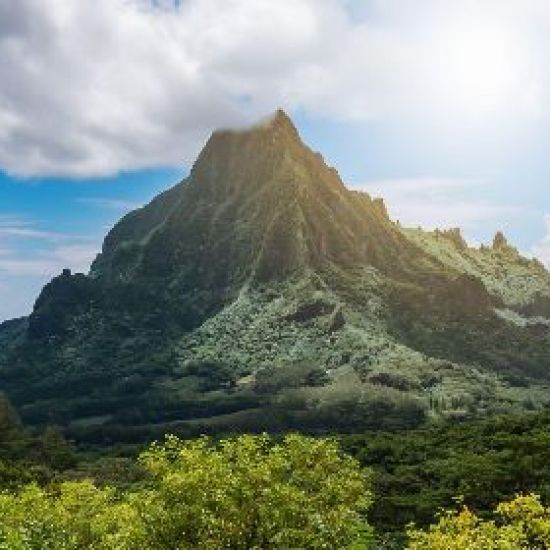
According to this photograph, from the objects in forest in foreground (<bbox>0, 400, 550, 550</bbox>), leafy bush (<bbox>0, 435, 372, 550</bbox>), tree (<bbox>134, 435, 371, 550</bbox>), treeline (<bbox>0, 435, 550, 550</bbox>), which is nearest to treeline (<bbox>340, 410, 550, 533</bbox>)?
forest in foreground (<bbox>0, 400, 550, 550</bbox>)

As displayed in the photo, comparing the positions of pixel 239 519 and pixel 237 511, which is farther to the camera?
pixel 239 519

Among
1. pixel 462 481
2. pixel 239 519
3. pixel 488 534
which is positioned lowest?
pixel 462 481

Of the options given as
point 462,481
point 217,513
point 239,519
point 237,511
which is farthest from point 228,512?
point 462,481

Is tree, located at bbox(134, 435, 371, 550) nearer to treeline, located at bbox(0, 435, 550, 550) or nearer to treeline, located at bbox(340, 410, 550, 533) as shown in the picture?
treeline, located at bbox(0, 435, 550, 550)

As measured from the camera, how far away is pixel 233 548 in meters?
64.8

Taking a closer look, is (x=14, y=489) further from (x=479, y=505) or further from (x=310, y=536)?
(x=310, y=536)

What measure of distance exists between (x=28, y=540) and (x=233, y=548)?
1656 centimetres

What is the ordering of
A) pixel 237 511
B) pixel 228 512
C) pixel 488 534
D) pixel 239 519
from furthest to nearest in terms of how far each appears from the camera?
pixel 239 519 → pixel 237 511 → pixel 228 512 → pixel 488 534

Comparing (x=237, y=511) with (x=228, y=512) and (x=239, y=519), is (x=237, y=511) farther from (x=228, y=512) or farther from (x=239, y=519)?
(x=239, y=519)

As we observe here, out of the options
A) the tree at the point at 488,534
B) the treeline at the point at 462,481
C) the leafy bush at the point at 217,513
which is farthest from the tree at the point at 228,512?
the treeline at the point at 462,481

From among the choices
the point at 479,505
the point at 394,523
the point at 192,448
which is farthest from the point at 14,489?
the point at 192,448

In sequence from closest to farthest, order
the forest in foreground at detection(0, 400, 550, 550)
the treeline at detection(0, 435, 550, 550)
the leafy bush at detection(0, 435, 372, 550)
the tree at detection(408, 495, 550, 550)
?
the tree at detection(408, 495, 550, 550) < the treeline at detection(0, 435, 550, 550) < the forest in foreground at detection(0, 400, 550, 550) < the leafy bush at detection(0, 435, 372, 550)

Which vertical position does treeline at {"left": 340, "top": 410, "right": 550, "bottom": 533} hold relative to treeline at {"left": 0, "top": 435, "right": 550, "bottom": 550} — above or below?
below

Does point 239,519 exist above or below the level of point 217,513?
below
